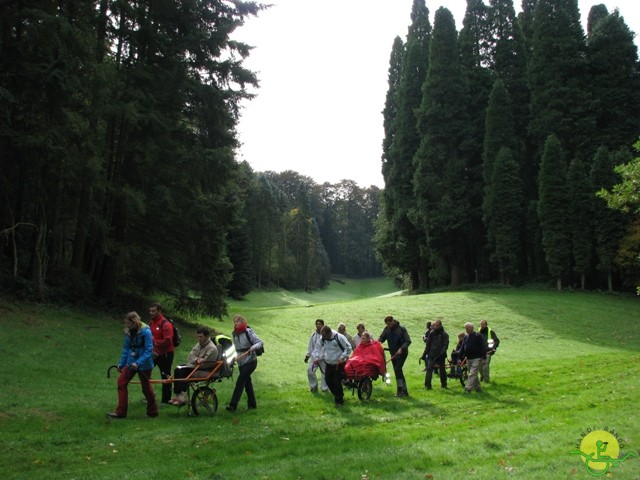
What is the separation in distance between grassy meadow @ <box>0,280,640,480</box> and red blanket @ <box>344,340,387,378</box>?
59 centimetres

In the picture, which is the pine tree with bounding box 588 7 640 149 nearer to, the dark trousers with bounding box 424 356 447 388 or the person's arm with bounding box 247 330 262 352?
the dark trousers with bounding box 424 356 447 388

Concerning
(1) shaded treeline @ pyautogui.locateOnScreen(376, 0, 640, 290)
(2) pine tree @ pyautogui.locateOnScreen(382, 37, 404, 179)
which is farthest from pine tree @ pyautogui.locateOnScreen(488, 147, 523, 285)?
(2) pine tree @ pyautogui.locateOnScreen(382, 37, 404, 179)

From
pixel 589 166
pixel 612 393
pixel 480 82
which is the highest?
pixel 480 82

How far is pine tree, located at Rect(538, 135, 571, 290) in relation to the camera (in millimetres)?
40500

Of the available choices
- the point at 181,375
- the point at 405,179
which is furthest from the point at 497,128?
the point at 181,375

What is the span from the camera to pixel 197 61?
23.5m

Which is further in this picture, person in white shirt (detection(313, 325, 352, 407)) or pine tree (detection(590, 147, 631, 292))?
pine tree (detection(590, 147, 631, 292))

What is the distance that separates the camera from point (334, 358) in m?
11.2

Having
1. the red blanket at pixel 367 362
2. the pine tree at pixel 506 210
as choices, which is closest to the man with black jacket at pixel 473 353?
the red blanket at pixel 367 362

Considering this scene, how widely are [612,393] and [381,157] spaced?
4290 cm

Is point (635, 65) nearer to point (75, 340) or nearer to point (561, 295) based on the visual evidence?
point (561, 295)

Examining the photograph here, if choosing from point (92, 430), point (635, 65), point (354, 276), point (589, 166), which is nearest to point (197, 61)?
point (92, 430)

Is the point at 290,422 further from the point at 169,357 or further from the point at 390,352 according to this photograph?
the point at 390,352
